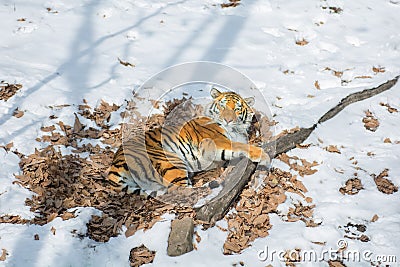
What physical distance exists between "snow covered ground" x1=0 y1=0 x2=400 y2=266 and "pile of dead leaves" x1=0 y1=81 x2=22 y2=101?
0.27 ft

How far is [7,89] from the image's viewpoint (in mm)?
5426

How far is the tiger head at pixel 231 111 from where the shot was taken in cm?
505

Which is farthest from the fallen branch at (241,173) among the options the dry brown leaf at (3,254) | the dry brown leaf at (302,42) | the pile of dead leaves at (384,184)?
the dry brown leaf at (302,42)

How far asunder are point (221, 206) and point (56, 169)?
5.21 ft

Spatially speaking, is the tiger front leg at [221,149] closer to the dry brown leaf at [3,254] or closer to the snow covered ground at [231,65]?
the snow covered ground at [231,65]

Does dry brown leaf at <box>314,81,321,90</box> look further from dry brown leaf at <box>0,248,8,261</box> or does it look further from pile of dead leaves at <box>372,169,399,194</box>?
dry brown leaf at <box>0,248,8,261</box>

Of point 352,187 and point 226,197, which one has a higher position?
point 226,197

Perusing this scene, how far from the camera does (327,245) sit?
146 inches

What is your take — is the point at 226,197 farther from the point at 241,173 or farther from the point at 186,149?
the point at 186,149

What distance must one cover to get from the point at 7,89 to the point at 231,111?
8.31 feet

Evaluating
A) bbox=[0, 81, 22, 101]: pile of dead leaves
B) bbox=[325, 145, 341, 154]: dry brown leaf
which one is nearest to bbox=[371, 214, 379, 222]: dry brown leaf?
bbox=[325, 145, 341, 154]: dry brown leaf

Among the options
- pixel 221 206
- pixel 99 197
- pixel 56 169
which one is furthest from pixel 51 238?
pixel 221 206

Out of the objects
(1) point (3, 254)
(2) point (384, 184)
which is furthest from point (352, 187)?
(1) point (3, 254)

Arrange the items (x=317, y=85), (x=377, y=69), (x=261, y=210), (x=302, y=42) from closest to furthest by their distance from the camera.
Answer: (x=261, y=210) < (x=317, y=85) < (x=377, y=69) < (x=302, y=42)
